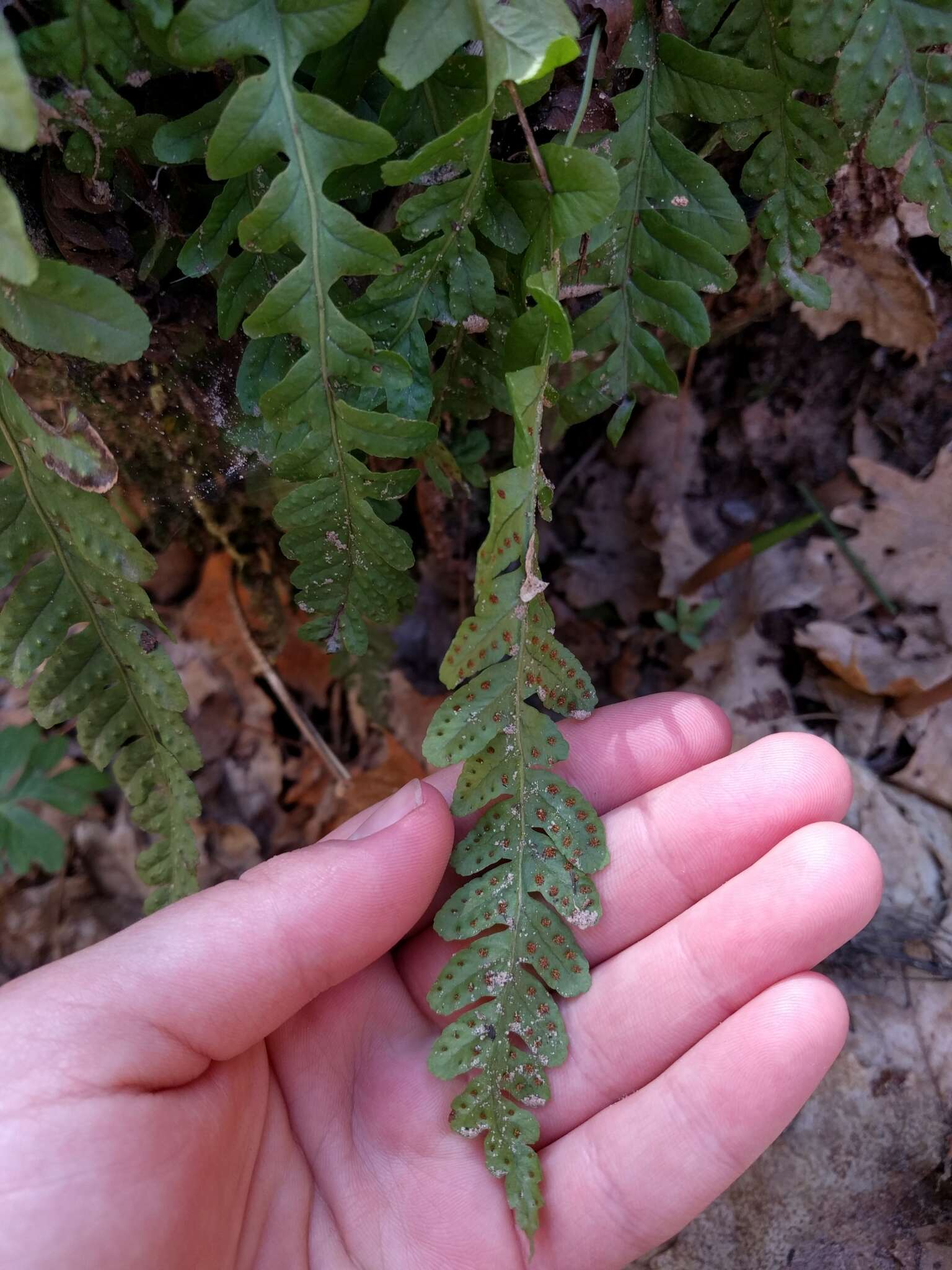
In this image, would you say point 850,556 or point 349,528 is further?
point 850,556

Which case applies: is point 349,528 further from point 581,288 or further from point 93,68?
point 93,68

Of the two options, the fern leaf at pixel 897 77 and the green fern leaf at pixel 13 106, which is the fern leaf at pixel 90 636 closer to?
the green fern leaf at pixel 13 106

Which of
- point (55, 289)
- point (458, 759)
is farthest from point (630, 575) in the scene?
point (55, 289)

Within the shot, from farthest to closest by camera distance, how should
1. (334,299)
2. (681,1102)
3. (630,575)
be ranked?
(630,575), (681,1102), (334,299)

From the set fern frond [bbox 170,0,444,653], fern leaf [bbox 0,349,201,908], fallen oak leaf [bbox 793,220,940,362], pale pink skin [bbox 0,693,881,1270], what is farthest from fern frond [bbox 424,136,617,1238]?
fallen oak leaf [bbox 793,220,940,362]

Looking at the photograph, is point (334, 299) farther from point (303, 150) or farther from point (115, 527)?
point (115, 527)

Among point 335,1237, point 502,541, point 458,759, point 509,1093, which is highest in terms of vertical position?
point 502,541

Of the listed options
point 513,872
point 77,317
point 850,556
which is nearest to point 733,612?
point 850,556

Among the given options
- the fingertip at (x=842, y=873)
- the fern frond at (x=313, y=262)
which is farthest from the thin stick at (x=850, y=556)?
the fern frond at (x=313, y=262)
